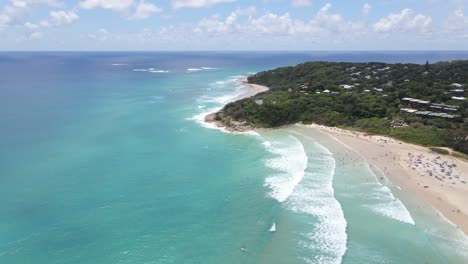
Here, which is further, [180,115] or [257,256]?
[180,115]

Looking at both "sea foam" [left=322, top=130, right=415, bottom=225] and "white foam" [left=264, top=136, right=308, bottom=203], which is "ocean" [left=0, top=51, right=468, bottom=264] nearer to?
"sea foam" [left=322, top=130, right=415, bottom=225]

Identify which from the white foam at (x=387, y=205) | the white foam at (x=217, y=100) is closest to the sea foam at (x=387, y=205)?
the white foam at (x=387, y=205)

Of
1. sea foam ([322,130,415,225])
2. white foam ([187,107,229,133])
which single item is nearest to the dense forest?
white foam ([187,107,229,133])

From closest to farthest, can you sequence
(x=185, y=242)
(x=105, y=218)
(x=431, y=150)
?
(x=185, y=242) < (x=105, y=218) < (x=431, y=150)

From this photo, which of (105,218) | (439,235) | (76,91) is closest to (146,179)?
(105,218)

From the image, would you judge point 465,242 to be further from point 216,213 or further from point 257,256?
point 216,213

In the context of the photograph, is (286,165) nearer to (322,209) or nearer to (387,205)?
(322,209)

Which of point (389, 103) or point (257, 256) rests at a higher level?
point (389, 103)

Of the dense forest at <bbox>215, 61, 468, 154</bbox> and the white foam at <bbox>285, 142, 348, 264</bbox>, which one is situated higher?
the dense forest at <bbox>215, 61, 468, 154</bbox>
